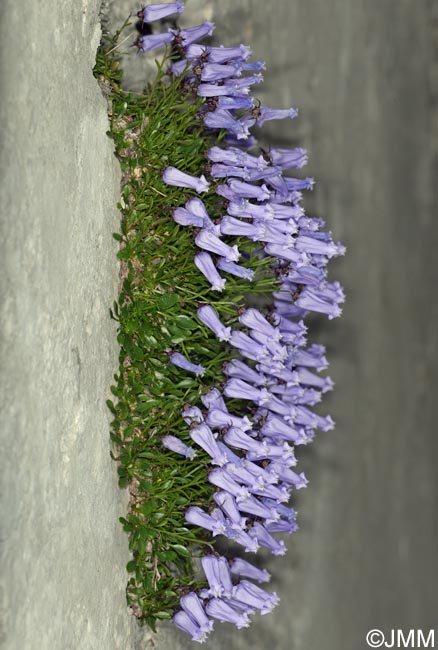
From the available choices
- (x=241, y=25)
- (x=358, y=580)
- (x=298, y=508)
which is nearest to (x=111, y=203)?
(x=241, y=25)

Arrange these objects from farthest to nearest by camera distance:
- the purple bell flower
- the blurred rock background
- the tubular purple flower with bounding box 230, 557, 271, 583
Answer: the tubular purple flower with bounding box 230, 557, 271, 583
the purple bell flower
the blurred rock background

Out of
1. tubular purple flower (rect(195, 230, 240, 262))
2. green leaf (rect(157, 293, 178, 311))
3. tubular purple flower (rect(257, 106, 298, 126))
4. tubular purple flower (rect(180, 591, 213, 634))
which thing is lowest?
tubular purple flower (rect(180, 591, 213, 634))

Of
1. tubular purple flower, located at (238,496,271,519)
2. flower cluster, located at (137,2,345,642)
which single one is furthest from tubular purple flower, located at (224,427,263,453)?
tubular purple flower, located at (238,496,271,519)

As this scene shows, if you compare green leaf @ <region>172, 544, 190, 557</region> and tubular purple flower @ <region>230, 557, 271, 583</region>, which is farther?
tubular purple flower @ <region>230, 557, 271, 583</region>

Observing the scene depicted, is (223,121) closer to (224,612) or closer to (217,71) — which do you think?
(217,71)

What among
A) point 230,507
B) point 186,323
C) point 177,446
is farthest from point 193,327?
point 230,507

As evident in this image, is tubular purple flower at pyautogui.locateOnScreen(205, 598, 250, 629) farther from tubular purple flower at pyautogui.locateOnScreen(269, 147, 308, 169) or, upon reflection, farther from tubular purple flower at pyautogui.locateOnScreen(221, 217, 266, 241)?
tubular purple flower at pyautogui.locateOnScreen(269, 147, 308, 169)
